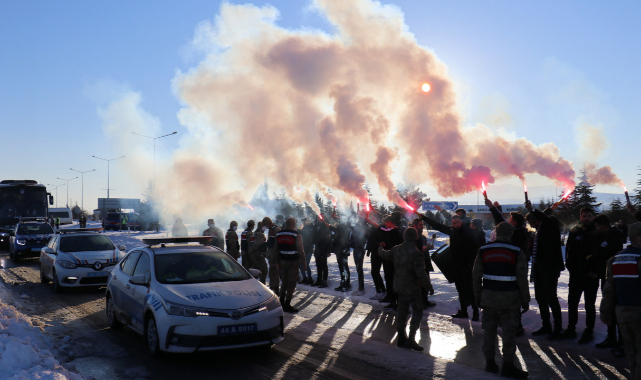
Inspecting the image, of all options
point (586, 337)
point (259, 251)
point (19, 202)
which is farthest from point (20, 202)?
point (586, 337)

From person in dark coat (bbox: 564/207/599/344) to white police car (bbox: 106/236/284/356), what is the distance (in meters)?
4.37

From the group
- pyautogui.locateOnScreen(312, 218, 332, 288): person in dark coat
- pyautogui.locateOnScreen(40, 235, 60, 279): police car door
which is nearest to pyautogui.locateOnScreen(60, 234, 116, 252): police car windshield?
pyautogui.locateOnScreen(40, 235, 60, 279): police car door

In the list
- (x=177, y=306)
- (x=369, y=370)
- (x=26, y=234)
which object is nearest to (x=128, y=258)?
(x=177, y=306)

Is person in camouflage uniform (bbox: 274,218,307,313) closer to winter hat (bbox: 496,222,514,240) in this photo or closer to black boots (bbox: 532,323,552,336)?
black boots (bbox: 532,323,552,336)

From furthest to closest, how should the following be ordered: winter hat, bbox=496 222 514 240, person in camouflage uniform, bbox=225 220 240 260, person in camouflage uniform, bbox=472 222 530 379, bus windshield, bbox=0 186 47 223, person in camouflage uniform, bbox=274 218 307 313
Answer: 1. bus windshield, bbox=0 186 47 223
2. person in camouflage uniform, bbox=225 220 240 260
3. person in camouflage uniform, bbox=274 218 307 313
4. winter hat, bbox=496 222 514 240
5. person in camouflage uniform, bbox=472 222 530 379

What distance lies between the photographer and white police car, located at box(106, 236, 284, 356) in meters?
5.80

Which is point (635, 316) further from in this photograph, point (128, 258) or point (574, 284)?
point (128, 258)

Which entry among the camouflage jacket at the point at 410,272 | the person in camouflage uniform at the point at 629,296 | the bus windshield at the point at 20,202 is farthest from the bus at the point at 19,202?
the person in camouflage uniform at the point at 629,296

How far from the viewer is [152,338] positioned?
6195 millimetres

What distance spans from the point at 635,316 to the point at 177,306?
5099 mm

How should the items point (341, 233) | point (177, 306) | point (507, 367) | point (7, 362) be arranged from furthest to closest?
point (341, 233), point (177, 306), point (507, 367), point (7, 362)

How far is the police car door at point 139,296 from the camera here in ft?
21.4

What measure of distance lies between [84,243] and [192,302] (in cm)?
853

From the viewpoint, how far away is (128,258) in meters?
7.89
